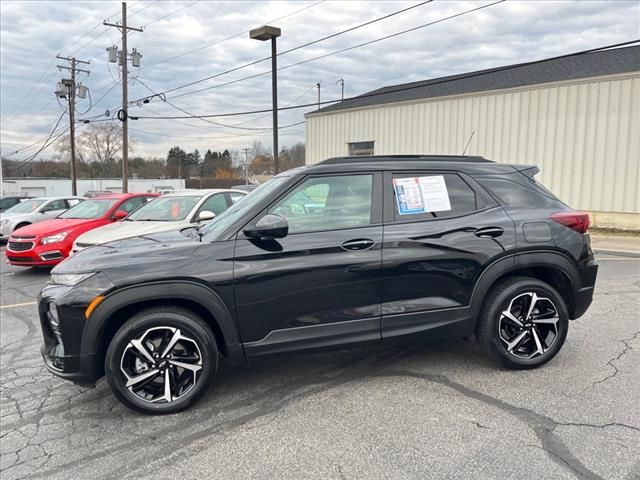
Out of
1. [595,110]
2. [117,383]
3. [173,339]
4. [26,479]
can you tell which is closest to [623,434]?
[173,339]

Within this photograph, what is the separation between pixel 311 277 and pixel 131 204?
8241 mm

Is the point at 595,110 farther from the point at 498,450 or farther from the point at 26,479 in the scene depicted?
the point at 26,479

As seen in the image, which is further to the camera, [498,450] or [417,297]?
[417,297]

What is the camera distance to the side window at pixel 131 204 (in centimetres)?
1026

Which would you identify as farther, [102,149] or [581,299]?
[102,149]

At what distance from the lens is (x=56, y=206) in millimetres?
14406

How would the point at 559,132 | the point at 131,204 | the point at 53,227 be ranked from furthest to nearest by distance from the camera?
the point at 559,132 < the point at 131,204 < the point at 53,227

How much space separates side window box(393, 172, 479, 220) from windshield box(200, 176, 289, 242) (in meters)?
0.94

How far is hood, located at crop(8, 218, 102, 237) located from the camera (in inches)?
A: 360

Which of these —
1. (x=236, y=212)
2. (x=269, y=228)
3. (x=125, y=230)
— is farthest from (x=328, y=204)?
(x=125, y=230)

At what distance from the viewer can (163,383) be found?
334 centimetres

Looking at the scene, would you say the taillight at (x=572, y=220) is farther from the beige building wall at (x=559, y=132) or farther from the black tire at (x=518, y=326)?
the beige building wall at (x=559, y=132)

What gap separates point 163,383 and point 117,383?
0.30 m

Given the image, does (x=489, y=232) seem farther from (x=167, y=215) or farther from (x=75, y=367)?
(x=167, y=215)
